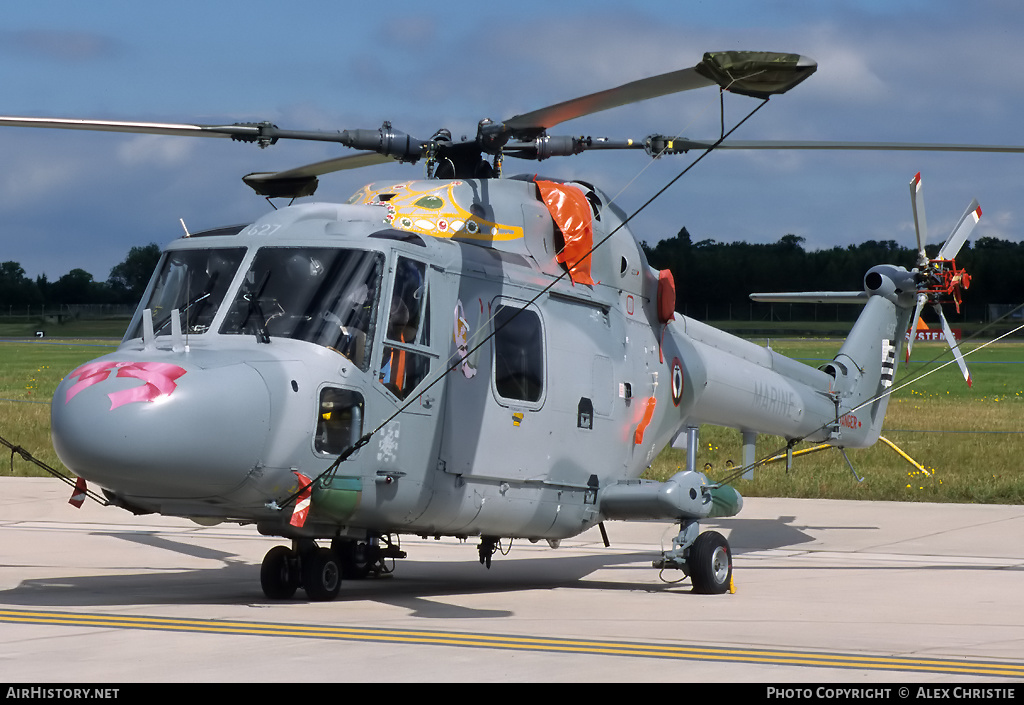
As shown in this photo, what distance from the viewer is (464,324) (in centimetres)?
1101

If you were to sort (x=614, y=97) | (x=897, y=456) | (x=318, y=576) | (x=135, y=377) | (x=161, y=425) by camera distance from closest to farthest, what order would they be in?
(x=161, y=425) → (x=135, y=377) → (x=614, y=97) → (x=318, y=576) → (x=897, y=456)

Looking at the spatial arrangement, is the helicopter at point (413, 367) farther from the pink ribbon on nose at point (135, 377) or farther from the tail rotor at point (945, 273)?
the tail rotor at point (945, 273)

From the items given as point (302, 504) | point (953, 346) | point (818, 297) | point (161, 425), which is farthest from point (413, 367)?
point (818, 297)

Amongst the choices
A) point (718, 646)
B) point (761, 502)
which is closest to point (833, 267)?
point (761, 502)

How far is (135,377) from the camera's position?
28.8 ft

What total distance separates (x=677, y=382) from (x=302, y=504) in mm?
5415

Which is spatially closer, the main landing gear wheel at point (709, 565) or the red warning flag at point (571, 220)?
the main landing gear wheel at point (709, 565)

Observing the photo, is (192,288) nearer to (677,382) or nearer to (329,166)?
(329,166)

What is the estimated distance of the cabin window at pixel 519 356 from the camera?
1136cm

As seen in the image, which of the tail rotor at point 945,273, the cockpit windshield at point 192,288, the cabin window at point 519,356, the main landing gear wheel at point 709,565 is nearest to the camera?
the cockpit windshield at point 192,288

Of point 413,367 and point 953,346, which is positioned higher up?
point 953,346

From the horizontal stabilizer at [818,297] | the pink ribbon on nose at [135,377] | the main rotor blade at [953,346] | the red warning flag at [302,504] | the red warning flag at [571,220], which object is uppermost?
the red warning flag at [571,220]

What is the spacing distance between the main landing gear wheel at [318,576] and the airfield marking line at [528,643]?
1.62 meters

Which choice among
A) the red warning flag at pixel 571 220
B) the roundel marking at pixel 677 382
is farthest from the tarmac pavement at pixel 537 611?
the red warning flag at pixel 571 220
